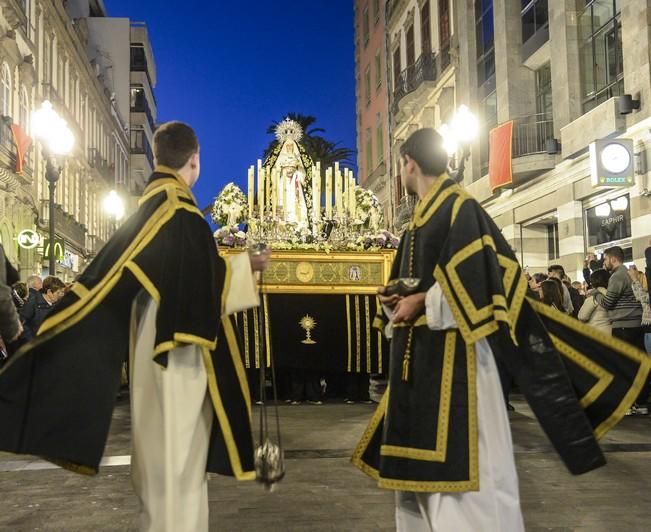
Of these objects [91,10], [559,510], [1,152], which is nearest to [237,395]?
[559,510]

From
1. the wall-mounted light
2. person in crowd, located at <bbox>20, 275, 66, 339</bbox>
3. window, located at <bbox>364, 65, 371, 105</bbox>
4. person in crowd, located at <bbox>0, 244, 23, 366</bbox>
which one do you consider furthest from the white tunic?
window, located at <bbox>364, 65, 371, 105</bbox>

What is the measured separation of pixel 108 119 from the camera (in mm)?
43938

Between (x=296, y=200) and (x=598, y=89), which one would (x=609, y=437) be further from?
(x=598, y=89)

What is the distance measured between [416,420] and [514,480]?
1.52 feet

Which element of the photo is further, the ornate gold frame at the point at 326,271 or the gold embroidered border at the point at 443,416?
the ornate gold frame at the point at 326,271

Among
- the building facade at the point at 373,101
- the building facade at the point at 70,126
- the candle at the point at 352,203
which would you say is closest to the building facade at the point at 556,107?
the candle at the point at 352,203

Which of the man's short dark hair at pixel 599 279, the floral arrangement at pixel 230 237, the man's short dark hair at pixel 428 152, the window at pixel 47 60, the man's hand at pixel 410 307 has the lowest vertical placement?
the man's hand at pixel 410 307

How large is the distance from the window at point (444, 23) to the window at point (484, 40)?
2.32m

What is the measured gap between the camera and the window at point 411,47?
1195 inches

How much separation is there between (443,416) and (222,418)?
0.95m

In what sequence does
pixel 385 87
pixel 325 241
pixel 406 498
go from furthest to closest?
pixel 385 87
pixel 325 241
pixel 406 498

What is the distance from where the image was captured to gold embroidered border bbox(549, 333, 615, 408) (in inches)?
146

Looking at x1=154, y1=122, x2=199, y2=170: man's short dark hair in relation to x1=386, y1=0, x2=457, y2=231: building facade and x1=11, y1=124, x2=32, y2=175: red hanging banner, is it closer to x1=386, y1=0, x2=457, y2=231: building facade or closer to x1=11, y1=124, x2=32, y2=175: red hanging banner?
x1=11, y1=124, x2=32, y2=175: red hanging banner

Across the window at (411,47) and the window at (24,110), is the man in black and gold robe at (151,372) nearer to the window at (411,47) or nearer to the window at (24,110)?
the window at (24,110)
